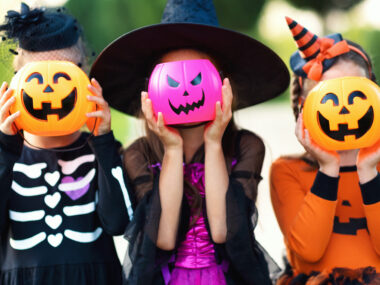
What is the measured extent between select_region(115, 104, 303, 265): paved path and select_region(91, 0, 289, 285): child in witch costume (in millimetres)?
281

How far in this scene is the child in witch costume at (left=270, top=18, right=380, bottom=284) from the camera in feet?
9.07

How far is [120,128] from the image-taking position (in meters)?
12.9

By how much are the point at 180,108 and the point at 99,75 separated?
Answer: 736mm

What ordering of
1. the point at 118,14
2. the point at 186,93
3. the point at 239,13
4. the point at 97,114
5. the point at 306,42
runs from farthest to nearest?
the point at 239,13 < the point at 118,14 < the point at 306,42 < the point at 97,114 < the point at 186,93

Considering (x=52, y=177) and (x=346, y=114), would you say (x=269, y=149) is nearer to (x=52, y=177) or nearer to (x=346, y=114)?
(x=346, y=114)

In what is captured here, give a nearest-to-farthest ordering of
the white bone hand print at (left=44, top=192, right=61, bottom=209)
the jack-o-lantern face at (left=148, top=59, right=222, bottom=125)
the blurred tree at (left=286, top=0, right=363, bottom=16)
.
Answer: the jack-o-lantern face at (left=148, top=59, right=222, bottom=125), the white bone hand print at (left=44, top=192, right=61, bottom=209), the blurred tree at (left=286, top=0, right=363, bottom=16)

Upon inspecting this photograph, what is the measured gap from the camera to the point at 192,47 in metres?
2.92

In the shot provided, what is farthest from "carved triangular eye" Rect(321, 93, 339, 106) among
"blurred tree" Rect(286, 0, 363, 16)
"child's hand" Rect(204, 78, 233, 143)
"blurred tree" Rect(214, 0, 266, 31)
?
"blurred tree" Rect(286, 0, 363, 16)

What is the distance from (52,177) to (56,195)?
0.12m

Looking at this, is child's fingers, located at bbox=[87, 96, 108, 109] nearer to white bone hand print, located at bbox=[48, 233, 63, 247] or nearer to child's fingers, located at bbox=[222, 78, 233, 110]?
child's fingers, located at bbox=[222, 78, 233, 110]

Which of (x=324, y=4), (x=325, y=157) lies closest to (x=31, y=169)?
(x=325, y=157)

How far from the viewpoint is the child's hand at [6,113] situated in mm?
2578

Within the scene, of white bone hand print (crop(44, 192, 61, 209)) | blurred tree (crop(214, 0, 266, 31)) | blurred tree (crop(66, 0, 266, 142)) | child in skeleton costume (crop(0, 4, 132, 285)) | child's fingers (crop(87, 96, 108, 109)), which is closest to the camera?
child's fingers (crop(87, 96, 108, 109))

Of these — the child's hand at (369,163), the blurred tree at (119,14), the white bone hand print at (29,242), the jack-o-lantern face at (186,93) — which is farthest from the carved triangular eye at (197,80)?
the blurred tree at (119,14)
